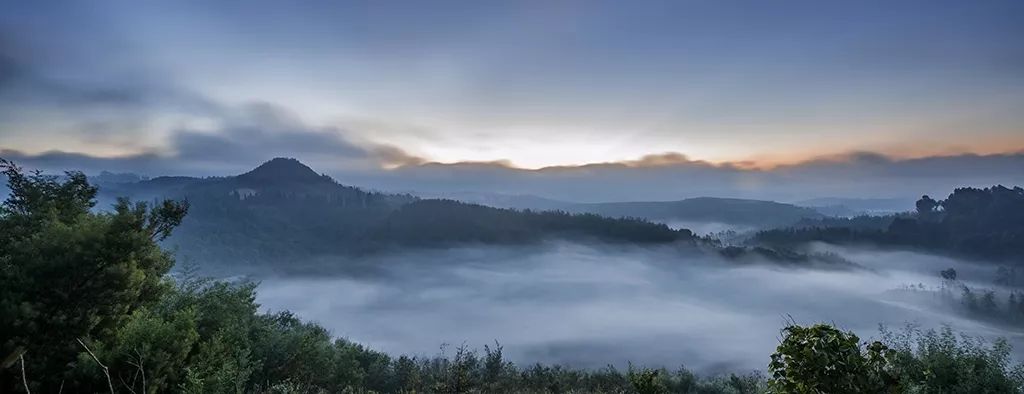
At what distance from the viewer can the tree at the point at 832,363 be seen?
6.42 m

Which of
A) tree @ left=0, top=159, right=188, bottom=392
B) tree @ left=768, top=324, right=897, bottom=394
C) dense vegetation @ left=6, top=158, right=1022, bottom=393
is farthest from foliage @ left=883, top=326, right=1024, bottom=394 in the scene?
tree @ left=0, top=159, right=188, bottom=392

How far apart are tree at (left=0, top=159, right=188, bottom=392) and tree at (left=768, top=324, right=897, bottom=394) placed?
47.6 ft

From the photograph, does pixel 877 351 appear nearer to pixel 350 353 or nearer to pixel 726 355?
pixel 350 353

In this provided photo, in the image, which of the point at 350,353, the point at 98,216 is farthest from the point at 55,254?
the point at 350,353

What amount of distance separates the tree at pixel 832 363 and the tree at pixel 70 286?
14.5 m

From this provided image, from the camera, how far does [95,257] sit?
13.3 metres

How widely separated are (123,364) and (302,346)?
30.2 feet

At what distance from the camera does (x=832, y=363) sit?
Result: 6441 mm

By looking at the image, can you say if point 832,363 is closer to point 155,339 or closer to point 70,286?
point 155,339

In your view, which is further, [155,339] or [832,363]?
[155,339]

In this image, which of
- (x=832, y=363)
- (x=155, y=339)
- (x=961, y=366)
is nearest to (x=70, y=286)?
(x=155, y=339)

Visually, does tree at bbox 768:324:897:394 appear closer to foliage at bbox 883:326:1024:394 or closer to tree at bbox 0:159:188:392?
foliage at bbox 883:326:1024:394

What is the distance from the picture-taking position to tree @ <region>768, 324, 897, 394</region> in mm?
6418

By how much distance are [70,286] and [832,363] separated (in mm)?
16785
